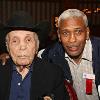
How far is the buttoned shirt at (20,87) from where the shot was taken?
6.70ft

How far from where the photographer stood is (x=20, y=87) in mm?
2059

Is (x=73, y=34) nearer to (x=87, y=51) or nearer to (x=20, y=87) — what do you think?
(x=87, y=51)

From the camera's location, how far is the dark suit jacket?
2078 millimetres

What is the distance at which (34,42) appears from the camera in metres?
2.06

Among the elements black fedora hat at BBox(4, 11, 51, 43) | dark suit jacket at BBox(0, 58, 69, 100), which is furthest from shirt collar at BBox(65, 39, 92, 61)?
black fedora hat at BBox(4, 11, 51, 43)

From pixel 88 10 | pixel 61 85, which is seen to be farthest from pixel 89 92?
pixel 88 10

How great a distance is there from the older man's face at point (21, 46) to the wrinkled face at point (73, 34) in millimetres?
489

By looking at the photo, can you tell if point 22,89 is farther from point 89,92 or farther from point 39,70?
point 89,92

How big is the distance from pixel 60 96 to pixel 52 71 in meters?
0.20

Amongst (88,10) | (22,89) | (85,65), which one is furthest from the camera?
(88,10)

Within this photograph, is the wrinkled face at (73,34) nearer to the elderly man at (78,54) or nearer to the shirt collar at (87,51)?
the elderly man at (78,54)

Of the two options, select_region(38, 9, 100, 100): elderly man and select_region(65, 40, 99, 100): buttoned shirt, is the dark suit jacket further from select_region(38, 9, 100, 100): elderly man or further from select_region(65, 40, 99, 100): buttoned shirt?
select_region(65, 40, 99, 100): buttoned shirt

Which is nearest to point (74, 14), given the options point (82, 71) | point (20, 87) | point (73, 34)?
point (73, 34)

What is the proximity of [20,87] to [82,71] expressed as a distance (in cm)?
81
